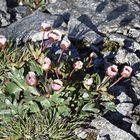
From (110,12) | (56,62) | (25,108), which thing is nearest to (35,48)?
(56,62)

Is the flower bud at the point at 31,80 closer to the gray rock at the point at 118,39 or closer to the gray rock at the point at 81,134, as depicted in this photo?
the gray rock at the point at 81,134

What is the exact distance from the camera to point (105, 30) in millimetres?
7723

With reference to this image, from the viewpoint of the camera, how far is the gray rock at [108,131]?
5.83 m

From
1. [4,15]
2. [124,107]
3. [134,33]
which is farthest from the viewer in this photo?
[4,15]

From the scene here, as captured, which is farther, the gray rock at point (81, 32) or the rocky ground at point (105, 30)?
the gray rock at point (81, 32)

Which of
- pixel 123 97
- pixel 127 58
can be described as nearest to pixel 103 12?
pixel 127 58

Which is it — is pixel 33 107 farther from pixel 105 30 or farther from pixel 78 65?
pixel 105 30

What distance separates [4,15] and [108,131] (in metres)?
3.10

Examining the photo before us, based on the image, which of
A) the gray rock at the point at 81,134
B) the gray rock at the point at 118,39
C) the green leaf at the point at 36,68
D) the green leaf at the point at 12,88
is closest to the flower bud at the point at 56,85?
the green leaf at the point at 36,68

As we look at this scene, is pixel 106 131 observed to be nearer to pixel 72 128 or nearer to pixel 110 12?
pixel 72 128

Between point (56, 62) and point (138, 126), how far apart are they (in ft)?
4.44

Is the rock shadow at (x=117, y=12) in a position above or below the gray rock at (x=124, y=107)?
above

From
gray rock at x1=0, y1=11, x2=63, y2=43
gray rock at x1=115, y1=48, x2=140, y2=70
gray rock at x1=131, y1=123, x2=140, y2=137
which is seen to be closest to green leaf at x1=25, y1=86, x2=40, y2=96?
gray rock at x1=131, y1=123, x2=140, y2=137

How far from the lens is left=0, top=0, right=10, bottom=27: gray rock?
783 cm
